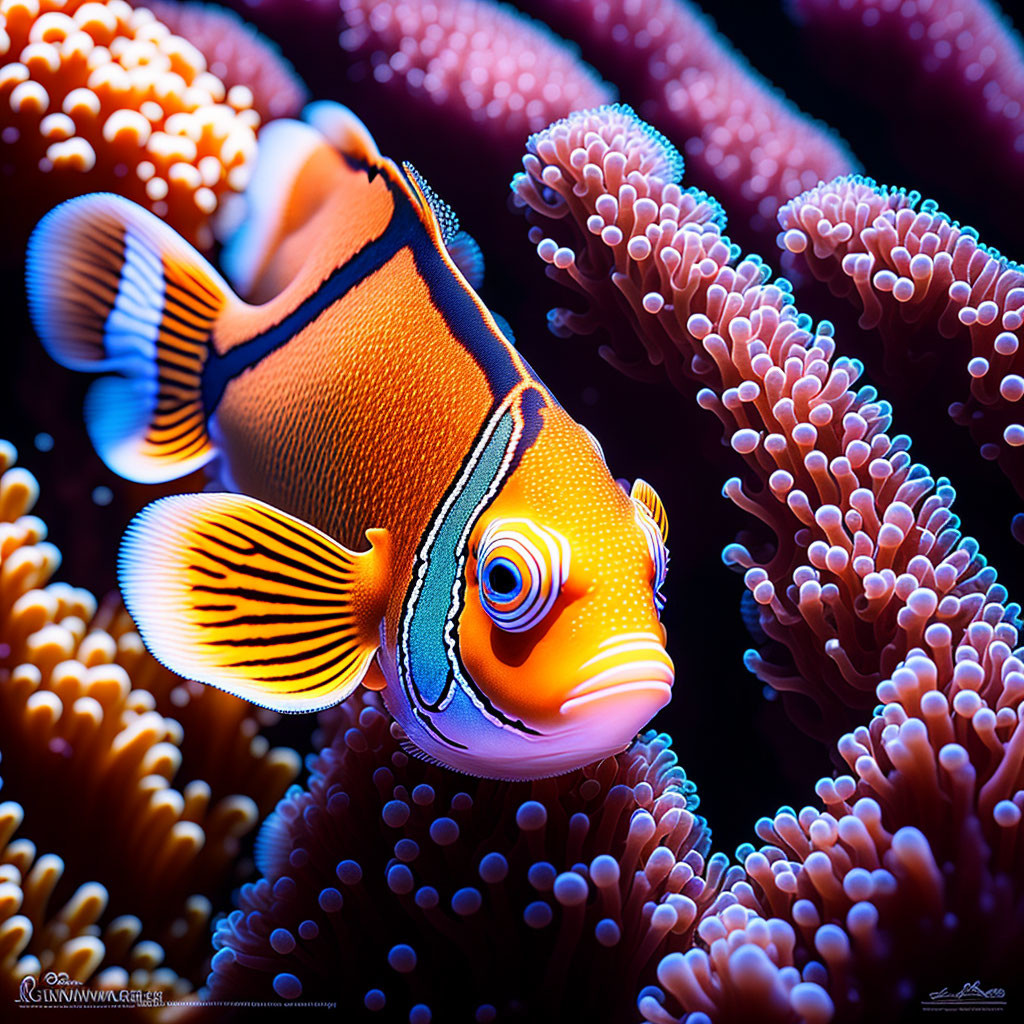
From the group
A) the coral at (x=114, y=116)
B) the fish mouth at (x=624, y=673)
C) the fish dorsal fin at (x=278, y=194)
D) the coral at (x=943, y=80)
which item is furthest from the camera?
the coral at (x=943, y=80)

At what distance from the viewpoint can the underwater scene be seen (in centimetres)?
96

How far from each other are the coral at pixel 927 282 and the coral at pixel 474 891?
2.73ft

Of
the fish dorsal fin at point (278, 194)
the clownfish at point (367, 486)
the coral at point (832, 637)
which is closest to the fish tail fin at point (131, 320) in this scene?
the clownfish at point (367, 486)

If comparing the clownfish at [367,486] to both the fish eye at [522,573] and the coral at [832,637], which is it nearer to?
the fish eye at [522,573]

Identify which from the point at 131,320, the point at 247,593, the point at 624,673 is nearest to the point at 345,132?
the point at 131,320

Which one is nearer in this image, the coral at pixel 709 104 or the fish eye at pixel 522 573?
the fish eye at pixel 522 573

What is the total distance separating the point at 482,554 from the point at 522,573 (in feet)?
0.27

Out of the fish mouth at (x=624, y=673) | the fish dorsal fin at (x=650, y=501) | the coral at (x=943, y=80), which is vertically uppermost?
the coral at (x=943, y=80)

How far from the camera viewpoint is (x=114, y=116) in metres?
1.83

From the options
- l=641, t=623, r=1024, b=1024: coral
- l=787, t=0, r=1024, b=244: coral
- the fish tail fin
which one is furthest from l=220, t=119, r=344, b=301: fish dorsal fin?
l=787, t=0, r=1024, b=244: coral

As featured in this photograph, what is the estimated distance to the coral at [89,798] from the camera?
1.40 metres

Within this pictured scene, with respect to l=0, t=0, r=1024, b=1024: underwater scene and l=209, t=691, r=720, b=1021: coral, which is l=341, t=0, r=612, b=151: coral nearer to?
l=0, t=0, r=1024, b=1024: underwater scene

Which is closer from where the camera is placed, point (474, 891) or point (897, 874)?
point (897, 874)

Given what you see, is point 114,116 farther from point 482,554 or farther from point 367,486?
point 482,554
